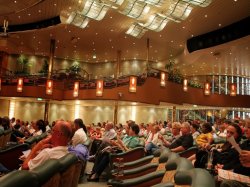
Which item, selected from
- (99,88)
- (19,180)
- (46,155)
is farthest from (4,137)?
(99,88)

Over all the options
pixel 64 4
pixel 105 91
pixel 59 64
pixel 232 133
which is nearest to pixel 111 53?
pixel 59 64

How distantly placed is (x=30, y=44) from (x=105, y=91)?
8.20 meters

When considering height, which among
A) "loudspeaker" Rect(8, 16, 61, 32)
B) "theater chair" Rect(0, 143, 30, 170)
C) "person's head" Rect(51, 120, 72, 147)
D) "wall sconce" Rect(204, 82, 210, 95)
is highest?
"loudspeaker" Rect(8, 16, 61, 32)

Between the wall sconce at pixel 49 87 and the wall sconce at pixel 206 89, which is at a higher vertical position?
the wall sconce at pixel 206 89

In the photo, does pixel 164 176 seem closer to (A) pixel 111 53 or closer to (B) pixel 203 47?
(B) pixel 203 47

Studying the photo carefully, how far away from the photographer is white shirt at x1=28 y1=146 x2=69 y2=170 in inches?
115

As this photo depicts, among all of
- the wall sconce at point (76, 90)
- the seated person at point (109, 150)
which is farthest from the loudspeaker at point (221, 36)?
the seated person at point (109, 150)

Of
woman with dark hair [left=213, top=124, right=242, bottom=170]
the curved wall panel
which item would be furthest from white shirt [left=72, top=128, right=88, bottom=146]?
the curved wall panel

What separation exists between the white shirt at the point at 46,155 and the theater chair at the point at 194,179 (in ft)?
4.42

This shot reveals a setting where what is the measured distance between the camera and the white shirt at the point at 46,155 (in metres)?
2.92

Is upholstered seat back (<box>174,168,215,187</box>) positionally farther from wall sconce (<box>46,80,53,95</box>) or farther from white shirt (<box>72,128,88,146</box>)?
wall sconce (<box>46,80,53,95</box>)

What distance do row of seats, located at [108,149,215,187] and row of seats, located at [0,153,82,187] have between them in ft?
1.87

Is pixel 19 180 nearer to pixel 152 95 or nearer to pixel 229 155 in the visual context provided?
pixel 229 155

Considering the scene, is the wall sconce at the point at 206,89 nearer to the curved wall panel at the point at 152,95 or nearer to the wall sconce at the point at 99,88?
the curved wall panel at the point at 152,95
